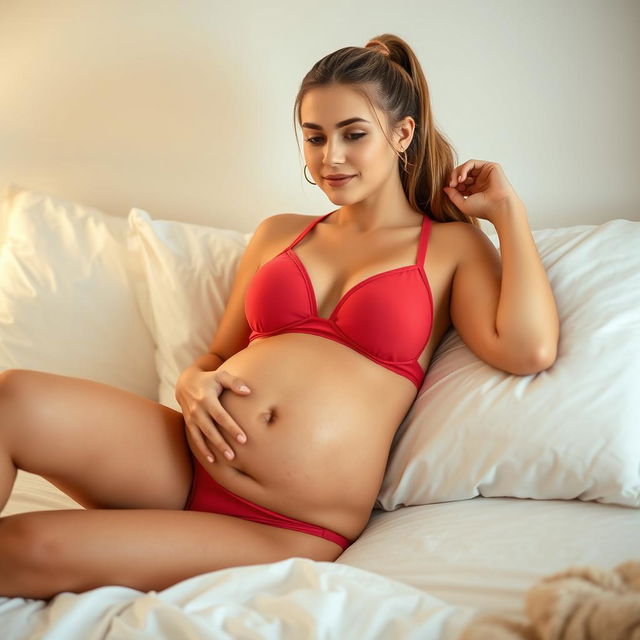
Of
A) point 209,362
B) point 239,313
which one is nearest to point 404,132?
point 239,313

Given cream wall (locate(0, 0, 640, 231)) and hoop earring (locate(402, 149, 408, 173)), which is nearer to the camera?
hoop earring (locate(402, 149, 408, 173))

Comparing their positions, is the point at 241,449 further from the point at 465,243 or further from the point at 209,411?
the point at 465,243

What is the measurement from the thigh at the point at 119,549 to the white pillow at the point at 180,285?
617 mm

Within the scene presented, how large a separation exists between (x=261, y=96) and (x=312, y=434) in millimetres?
1200

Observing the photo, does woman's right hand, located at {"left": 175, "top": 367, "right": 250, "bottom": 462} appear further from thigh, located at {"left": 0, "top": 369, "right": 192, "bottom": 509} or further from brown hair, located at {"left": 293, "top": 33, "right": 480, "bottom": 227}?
brown hair, located at {"left": 293, "top": 33, "right": 480, "bottom": 227}

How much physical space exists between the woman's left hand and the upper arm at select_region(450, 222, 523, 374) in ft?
0.17

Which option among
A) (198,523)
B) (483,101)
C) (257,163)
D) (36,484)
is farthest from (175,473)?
(483,101)

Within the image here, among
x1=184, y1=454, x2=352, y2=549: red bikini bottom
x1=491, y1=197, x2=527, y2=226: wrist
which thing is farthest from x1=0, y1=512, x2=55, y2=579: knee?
x1=491, y1=197, x2=527, y2=226: wrist

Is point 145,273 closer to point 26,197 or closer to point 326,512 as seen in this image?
point 26,197

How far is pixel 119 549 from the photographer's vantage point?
109 centimetres

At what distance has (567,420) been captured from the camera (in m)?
1.24

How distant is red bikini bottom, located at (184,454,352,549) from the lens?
49.1 inches

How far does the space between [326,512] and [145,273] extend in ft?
3.08

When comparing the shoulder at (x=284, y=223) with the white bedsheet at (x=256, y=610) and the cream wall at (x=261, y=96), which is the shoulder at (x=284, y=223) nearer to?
the cream wall at (x=261, y=96)
